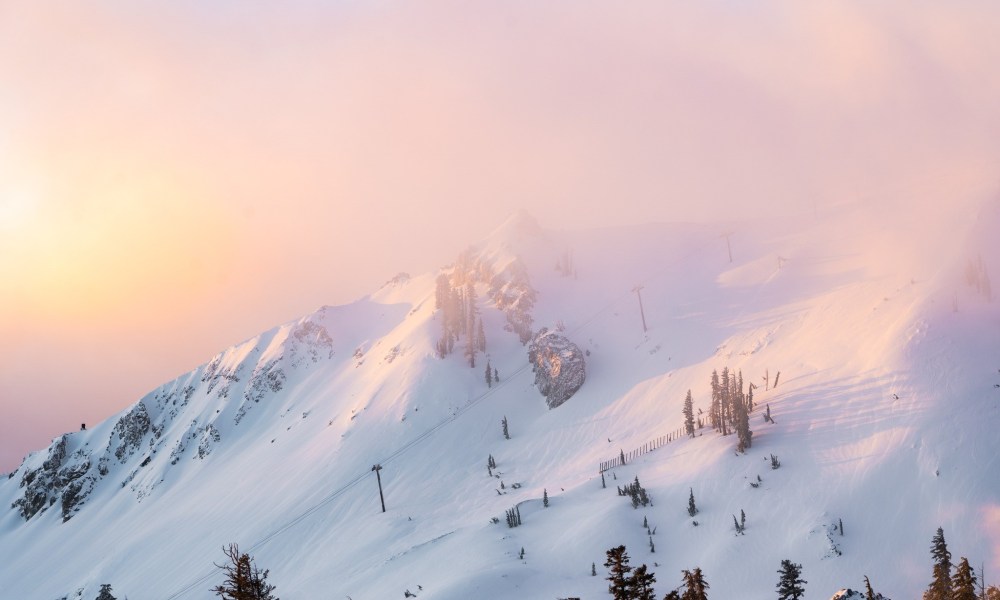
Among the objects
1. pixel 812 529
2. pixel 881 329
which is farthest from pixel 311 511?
pixel 881 329

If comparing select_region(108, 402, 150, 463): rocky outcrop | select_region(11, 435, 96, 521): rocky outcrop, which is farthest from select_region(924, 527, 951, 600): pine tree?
select_region(108, 402, 150, 463): rocky outcrop

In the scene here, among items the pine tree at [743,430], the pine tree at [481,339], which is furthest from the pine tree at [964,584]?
the pine tree at [481,339]

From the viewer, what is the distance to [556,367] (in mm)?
73438

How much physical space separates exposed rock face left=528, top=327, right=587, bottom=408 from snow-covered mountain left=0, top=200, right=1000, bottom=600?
1.03 ft

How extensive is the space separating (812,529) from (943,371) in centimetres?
1609

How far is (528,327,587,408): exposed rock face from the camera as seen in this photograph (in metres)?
71.1

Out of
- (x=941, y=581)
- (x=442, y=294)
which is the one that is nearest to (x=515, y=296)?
(x=442, y=294)

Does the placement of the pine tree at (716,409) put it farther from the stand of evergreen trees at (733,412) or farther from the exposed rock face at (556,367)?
the exposed rock face at (556,367)

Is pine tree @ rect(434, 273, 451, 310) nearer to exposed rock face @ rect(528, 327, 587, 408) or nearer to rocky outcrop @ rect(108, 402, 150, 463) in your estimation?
exposed rock face @ rect(528, 327, 587, 408)

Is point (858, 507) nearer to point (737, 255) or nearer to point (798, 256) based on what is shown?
point (798, 256)

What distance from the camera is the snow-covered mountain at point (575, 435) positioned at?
34.9m

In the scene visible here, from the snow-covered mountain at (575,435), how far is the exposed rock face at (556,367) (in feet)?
1.03

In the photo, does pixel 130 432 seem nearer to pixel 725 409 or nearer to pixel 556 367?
pixel 556 367

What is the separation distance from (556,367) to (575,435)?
12.9 m
